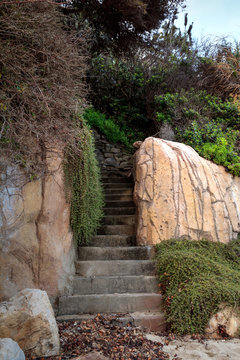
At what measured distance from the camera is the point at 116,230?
17.6 feet

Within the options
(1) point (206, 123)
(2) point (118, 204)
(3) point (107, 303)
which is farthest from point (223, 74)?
(3) point (107, 303)

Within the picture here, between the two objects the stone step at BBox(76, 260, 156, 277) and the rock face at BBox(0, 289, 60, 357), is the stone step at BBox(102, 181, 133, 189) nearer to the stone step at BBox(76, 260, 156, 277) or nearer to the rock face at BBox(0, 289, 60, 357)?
the stone step at BBox(76, 260, 156, 277)

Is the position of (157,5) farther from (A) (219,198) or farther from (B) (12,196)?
(B) (12,196)

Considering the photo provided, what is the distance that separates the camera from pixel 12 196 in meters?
3.75

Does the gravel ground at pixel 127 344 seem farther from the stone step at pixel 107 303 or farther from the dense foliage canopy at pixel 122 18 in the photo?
the dense foliage canopy at pixel 122 18

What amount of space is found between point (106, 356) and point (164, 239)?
2218 mm

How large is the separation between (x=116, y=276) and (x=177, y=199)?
152 cm

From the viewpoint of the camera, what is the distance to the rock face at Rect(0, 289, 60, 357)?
2.77 meters

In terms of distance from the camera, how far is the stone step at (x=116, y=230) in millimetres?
5336

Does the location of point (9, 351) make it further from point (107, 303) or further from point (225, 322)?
point (225, 322)

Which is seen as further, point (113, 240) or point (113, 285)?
point (113, 240)

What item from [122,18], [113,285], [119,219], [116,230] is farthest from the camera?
[122,18]

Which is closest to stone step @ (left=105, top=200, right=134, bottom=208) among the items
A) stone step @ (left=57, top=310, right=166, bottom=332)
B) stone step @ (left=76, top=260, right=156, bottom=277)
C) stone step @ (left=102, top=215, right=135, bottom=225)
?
stone step @ (left=102, top=215, right=135, bottom=225)

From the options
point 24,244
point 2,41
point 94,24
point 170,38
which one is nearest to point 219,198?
point 24,244
